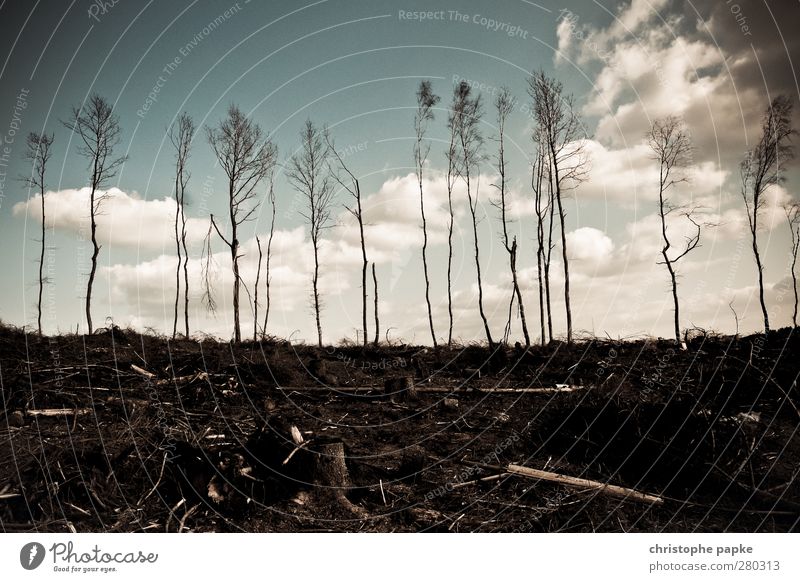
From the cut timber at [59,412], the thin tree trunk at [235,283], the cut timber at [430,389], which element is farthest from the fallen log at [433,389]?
the thin tree trunk at [235,283]

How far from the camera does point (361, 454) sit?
8.56m

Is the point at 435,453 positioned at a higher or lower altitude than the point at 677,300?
lower

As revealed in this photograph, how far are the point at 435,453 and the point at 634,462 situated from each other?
3.09 metres

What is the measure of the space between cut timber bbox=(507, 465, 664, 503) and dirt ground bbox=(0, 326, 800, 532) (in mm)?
55

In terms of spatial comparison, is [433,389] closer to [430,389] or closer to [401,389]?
[430,389]

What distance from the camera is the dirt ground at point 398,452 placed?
6.82 m

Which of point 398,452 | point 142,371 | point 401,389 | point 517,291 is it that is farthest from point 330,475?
point 517,291

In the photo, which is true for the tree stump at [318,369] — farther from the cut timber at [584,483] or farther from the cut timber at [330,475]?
the cut timber at [584,483]

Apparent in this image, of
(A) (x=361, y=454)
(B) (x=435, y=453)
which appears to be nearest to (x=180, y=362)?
(A) (x=361, y=454)
